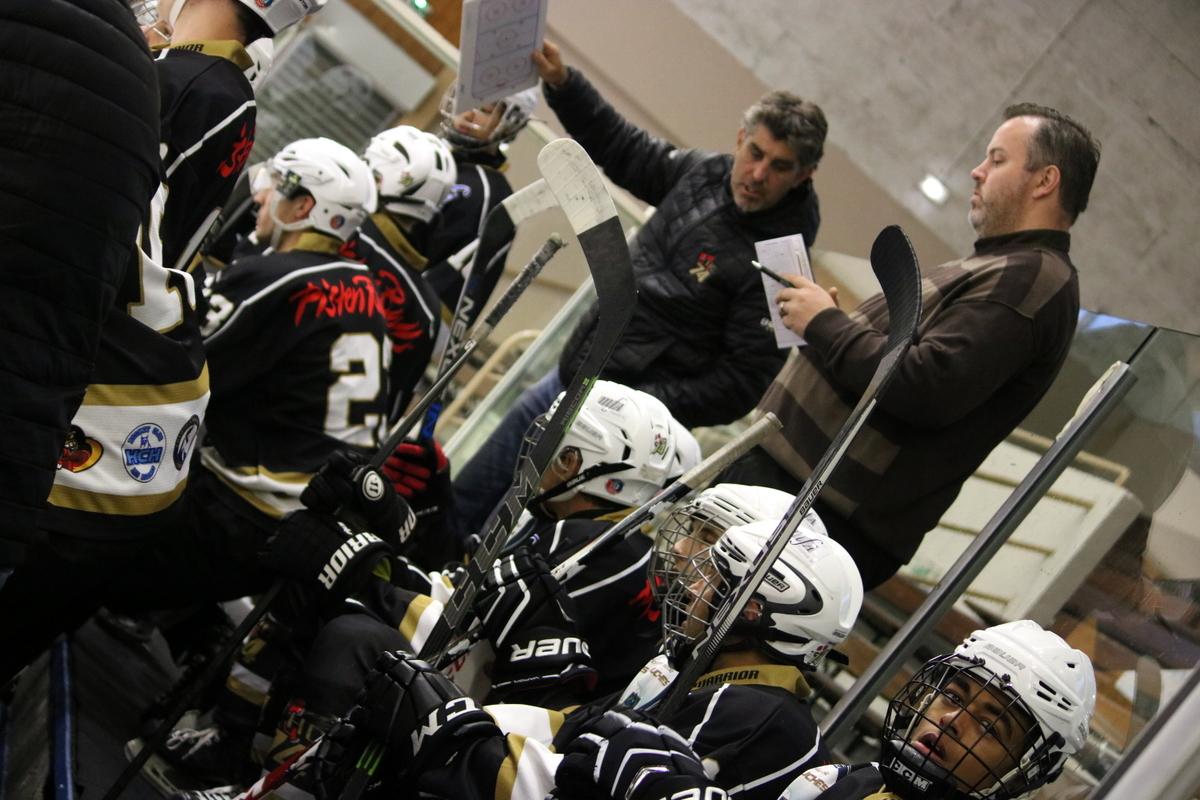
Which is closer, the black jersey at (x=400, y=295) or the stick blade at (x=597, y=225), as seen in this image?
the stick blade at (x=597, y=225)

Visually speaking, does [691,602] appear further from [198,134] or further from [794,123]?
[794,123]

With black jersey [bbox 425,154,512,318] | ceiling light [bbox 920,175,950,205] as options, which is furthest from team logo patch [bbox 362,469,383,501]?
ceiling light [bbox 920,175,950,205]

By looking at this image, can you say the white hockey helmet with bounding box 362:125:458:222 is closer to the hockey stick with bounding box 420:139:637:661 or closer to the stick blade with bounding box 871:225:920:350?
the hockey stick with bounding box 420:139:637:661

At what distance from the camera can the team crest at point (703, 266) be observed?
328 cm

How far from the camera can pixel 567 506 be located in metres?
2.79

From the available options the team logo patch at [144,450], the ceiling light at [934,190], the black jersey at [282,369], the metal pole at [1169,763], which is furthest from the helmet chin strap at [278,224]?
the ceiling light at [934,190]

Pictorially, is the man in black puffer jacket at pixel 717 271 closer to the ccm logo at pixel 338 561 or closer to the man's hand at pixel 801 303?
the man's hand at pixel 801 303

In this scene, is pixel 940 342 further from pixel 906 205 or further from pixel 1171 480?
pixel 906 205

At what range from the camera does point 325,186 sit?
3127 mm

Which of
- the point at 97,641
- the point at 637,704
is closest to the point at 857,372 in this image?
the point at 637,704

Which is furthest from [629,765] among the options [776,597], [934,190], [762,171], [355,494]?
[934,190]

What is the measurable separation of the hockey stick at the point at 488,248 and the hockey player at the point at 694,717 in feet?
3.52

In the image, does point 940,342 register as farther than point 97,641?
No

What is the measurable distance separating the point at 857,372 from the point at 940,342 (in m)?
0.16
